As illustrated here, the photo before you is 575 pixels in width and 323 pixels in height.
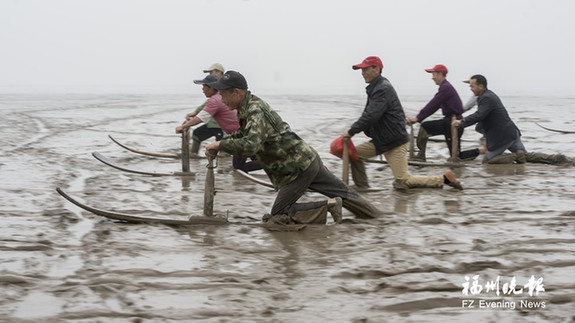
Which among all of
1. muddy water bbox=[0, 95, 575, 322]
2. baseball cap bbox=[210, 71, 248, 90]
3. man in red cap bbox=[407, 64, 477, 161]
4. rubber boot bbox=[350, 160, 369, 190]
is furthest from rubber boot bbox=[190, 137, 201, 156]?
baseball cap bbox=[210, 71, 248, 90]

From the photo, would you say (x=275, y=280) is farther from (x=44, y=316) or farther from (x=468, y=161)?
(x=468, y=161)

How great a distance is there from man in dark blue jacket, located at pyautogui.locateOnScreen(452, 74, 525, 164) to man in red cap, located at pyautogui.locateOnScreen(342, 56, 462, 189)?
7.71 ft

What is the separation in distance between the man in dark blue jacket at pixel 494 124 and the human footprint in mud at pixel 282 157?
4330 millimetres

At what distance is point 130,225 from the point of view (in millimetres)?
6961

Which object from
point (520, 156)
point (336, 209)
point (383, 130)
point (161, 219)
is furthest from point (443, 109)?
point (161, 219)

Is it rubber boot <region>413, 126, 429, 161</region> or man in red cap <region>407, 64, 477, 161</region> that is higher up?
man in red cap <region>407, 64, 477, 161</region>

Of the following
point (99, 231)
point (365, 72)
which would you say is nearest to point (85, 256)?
point (99, 231)

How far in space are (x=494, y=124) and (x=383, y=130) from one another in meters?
3.23

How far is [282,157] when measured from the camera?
6.73 meters

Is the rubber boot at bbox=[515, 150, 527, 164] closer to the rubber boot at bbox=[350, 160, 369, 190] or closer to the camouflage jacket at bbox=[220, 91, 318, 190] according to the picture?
the rubber boot at bbox=[350, 160, 369, 190]

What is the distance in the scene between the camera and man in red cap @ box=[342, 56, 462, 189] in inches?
336

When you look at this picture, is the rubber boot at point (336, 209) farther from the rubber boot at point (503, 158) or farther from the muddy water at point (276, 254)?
the rubber boot at point (503, 158)

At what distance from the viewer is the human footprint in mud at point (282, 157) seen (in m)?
6.44

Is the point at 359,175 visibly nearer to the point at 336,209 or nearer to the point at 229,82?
the point at 336,209
